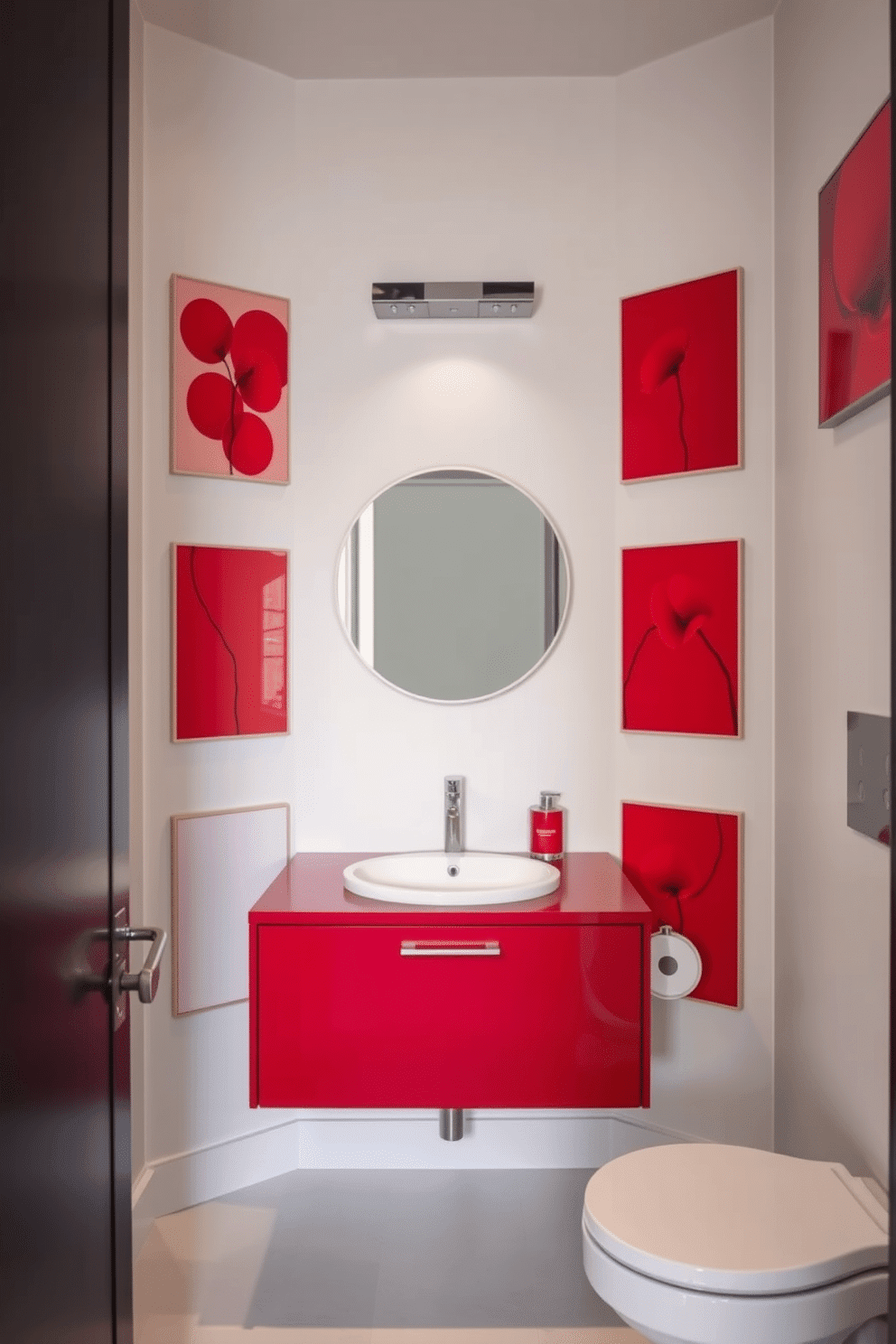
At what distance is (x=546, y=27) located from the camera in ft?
7.24

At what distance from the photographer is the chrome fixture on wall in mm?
2316

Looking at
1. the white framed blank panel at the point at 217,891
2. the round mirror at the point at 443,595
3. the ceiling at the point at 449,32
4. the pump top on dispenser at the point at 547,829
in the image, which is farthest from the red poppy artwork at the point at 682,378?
the white framed blank panel at the point at 217,891

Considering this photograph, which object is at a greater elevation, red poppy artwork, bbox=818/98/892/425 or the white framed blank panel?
red poppy artwork, bbox=818/98/892/425

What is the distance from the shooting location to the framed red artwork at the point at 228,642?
2248mm

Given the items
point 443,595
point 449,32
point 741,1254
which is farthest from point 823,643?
point 449,32

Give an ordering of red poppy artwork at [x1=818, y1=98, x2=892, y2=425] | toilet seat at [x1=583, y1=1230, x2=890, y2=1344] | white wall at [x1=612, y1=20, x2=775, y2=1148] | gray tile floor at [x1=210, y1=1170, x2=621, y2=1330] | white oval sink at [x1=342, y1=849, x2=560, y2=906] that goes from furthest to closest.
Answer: white wall at [x1=612, y1=20, x2=775, y2=1148]
white oval sink at [x1=342, y1=849, x2=560, y2=906]
gray tile floor at [x1=210, y1=1170, x2=621, y2=1330]
red poppy artwork at [x1=818, y1=98, x2=892, y2=425]
toilet seat at [x1=583, y1=1230, x2=890, y2=1344]

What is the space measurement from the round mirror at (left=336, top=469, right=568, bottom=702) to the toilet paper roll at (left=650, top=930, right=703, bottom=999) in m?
0.73

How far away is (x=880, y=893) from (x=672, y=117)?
1.87 metres

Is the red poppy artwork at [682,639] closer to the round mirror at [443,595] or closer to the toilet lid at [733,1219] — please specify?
the round mirror at [443,595]

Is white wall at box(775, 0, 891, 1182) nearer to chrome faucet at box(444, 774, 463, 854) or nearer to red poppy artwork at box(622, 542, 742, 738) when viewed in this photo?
red poppy artwork at box(622, 542, 742, 738)

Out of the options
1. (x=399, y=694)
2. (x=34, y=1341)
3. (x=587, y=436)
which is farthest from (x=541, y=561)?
(x=34, y=1341)

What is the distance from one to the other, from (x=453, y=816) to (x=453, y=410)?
1028mm

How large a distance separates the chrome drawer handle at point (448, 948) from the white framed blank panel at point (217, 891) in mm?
575

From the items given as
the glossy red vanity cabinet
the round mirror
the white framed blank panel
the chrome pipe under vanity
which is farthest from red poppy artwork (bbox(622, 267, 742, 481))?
the chrome pipe under vanity
